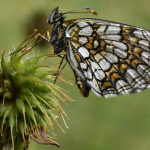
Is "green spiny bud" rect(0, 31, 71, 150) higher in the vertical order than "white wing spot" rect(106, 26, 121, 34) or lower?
lower

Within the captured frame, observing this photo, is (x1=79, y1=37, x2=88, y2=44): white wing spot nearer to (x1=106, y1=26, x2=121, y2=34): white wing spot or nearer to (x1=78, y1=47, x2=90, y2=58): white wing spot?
(x1=78, y1=47, x2=90, y2=58): white wing spot

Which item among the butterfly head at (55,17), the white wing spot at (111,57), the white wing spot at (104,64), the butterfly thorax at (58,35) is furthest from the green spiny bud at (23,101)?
the white wing spot at (111,57)

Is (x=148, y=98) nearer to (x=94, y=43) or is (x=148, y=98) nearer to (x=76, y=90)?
(x=76, y=90)

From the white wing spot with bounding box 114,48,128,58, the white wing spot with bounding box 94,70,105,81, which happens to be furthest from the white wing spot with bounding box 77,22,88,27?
the white wing spot with bounding box 94,70,105,81

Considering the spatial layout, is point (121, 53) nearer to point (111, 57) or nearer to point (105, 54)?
point (111, 57)

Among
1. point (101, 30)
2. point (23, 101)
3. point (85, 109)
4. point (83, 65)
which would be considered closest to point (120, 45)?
point (101, 30)

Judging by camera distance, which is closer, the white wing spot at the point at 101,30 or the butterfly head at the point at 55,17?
the butterfly head at the point at 55,17

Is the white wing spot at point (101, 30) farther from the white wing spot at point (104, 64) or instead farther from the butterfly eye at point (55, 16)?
the butterfly eye at point (55, 16)
